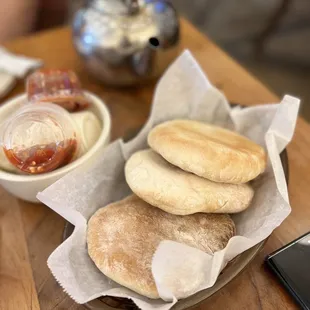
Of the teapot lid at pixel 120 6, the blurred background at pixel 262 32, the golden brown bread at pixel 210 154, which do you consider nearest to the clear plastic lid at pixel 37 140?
the golden brown bread at pixel 210 154

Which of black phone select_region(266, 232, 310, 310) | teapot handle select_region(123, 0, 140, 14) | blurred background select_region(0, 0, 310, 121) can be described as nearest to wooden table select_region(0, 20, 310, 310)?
black phone select_region(266, 232, 310, 310)

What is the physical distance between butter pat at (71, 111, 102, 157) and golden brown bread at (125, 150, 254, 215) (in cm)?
8

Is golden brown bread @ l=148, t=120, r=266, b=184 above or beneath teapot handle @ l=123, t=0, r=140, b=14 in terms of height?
beneath

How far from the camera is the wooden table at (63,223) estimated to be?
1.42 ft

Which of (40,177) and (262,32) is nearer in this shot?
(40,177)

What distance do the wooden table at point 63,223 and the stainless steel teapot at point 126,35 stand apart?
58mm

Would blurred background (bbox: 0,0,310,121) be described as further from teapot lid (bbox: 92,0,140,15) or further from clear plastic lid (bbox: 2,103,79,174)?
clear plastic lid (bbox: 2,103,79,174)

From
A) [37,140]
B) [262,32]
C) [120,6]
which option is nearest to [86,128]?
[37,140]

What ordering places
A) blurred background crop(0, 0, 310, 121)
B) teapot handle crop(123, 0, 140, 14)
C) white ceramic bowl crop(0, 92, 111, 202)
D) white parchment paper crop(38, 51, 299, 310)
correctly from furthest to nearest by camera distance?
blurred background crop(0, 0, 310, 121) → teapot handle crop(123, 0, 140, 14) → white ceramic bowl crop(0, 92, 111, 202) → white parchment paper crop(38, 51, 299, 310)

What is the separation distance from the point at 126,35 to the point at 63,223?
0.28 m

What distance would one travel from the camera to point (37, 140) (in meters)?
0.48

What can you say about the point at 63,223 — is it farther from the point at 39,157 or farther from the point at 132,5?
the point at 132,5

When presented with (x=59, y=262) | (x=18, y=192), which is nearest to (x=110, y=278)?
(x=59, y=262)

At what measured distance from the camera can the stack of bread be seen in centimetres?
41
